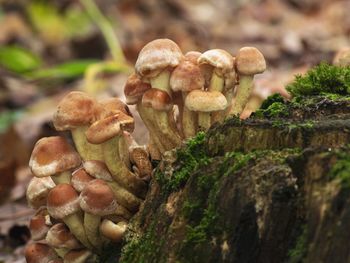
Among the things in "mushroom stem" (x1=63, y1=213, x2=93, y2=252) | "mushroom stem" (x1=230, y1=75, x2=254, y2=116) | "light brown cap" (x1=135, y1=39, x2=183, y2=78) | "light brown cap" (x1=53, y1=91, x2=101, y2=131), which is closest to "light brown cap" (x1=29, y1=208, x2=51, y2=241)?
"mushroom stem" (x1=63, y1=213, x2=93, y2=252)

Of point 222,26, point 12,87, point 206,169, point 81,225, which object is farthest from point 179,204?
point 222,26

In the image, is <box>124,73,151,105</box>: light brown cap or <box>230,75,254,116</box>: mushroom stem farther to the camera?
<box>230,75,254,116</box>: mushroom stem

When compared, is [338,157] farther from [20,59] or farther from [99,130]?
[20,59]

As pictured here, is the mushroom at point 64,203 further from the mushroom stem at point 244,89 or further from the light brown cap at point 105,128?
the mushroom stem at point 244,89

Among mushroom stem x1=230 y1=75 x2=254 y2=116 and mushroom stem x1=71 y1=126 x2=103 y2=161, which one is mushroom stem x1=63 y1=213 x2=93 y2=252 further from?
mushroom stem x1=230 y1=75 x2=254 y2=116

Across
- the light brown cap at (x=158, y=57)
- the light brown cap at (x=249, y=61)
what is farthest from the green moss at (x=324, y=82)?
the light brown cap at (x=158, y=57)

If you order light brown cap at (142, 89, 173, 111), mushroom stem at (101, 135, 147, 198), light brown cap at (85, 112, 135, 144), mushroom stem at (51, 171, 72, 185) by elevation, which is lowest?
mushroom stem at (51, 171, 72, 185)
